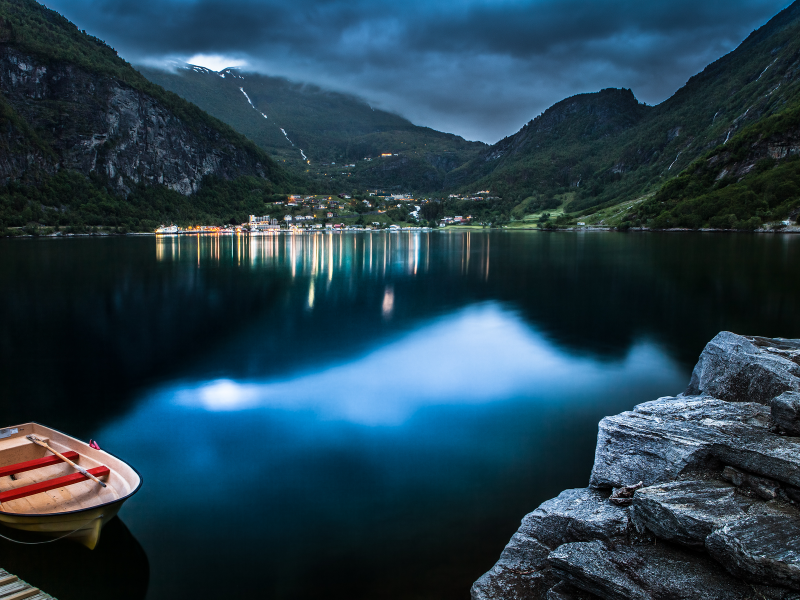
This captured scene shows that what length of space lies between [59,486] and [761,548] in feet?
29.7

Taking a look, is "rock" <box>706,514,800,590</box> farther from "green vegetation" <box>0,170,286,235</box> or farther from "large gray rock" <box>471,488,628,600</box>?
"green vegetation" <box>0,170,286,235</box>

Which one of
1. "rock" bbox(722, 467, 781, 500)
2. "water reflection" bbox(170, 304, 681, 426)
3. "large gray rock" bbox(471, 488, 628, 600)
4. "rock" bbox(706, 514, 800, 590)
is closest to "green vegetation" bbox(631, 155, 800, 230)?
"water reflection" bbox(170, 304, 681, 426)

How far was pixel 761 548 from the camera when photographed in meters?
4.14

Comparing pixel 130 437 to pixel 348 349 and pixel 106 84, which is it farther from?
pixel 106 84

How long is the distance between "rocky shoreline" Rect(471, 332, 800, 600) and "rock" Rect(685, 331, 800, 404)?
0.04 m

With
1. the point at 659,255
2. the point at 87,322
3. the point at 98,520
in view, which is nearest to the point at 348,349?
the point at 98,520

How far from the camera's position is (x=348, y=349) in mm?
18172

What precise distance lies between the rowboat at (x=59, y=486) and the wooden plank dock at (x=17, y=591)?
1.05m

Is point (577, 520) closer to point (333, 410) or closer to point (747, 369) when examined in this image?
point (747, 369)

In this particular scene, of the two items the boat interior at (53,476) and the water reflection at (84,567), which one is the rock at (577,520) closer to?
the water reflection at (84,567)

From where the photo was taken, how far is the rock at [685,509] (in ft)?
15.6

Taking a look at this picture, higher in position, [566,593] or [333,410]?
[566,593]

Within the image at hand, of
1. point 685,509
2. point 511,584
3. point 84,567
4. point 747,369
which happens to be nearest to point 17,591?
point 84,567

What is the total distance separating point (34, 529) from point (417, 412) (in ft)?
26.1
